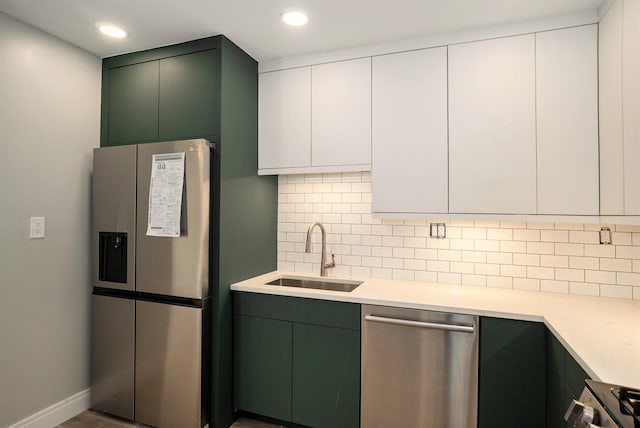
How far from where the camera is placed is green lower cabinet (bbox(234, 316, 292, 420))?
7.34 feet

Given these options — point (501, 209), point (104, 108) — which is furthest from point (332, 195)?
point (104, 108)

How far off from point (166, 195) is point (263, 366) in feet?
4.07

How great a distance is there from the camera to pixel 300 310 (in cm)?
219

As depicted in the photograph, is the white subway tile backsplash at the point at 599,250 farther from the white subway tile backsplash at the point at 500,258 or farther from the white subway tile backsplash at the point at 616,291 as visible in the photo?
the white subway tile backsplash at the point at 500,258

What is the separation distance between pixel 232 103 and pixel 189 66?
370 millimetres

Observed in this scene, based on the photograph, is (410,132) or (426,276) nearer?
(410,132)

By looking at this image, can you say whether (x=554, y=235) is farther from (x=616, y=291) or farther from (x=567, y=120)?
(x=567, y=120)

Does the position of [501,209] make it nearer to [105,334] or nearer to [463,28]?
[463,28]

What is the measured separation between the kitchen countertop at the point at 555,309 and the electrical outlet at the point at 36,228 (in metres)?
1.23

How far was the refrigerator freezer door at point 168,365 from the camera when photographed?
7.08 ft

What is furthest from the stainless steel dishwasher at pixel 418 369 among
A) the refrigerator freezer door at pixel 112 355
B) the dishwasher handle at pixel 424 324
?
the refrigerator freezer door at pixel 112 355

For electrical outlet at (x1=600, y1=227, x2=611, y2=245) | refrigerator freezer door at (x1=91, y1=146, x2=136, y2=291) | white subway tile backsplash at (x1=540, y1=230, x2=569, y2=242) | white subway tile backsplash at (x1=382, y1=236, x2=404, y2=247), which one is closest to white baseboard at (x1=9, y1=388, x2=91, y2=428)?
refrigerator freezer door at (x1=91, y1=146, x2=136, y2=291)

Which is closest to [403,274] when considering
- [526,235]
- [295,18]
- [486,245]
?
[486,245]

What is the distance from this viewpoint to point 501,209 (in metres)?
2.09
